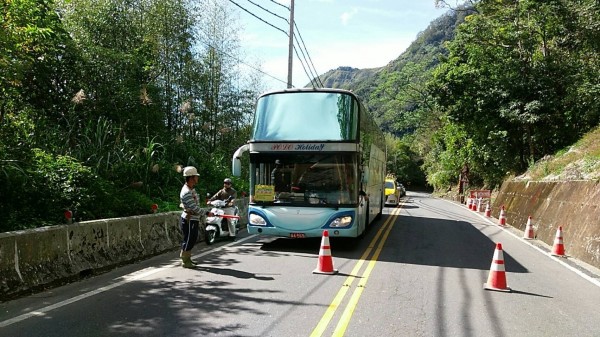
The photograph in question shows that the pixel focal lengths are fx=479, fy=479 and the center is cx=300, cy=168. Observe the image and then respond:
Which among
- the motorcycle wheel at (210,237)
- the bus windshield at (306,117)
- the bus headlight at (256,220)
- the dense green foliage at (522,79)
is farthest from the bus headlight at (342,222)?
the dense green foliage at (522,79)

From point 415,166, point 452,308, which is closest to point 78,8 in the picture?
point 452,308

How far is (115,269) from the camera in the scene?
8.33 metres

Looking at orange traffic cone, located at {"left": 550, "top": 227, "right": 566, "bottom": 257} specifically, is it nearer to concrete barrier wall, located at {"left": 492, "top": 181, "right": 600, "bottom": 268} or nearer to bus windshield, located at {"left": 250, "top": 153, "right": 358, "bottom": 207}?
concrete barrier wall, located at {"left": 492, "top": 181, "right": 600, "bottom": 268}

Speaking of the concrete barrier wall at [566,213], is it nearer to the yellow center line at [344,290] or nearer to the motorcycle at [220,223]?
the yellow center line at [344,290]

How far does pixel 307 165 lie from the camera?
1072 centimetres

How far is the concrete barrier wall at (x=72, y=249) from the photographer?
636cm

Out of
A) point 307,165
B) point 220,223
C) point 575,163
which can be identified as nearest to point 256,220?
point 220,223

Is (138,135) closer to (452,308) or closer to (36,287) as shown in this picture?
(36,287)

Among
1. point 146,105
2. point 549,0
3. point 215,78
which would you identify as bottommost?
point 146,105

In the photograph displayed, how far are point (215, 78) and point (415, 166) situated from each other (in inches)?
3161

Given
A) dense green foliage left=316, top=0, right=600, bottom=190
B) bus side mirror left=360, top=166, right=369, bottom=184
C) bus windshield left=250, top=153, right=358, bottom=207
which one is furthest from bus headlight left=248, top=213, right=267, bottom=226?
dense green foliage left=316, top=0, right=600, bottom=190

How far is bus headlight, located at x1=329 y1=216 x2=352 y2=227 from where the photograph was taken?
10.5m

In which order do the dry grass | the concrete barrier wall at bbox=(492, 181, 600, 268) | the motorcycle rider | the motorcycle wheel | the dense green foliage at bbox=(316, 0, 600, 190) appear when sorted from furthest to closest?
1. the dense green foliage at bbox=(316, 0, 600, 190)
2. the dry grass
3. the motorcycle rider
4. the motorcycle wheel
5. the concrete barrier wall at bbox=(492, 181, 600, 268)

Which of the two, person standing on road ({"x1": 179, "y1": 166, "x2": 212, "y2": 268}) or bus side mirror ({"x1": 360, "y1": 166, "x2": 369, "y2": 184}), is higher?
bus side mirror ({"x1": 360, "y1": 166, "x2": 369, "y2": 184})
